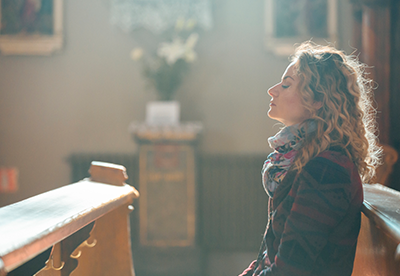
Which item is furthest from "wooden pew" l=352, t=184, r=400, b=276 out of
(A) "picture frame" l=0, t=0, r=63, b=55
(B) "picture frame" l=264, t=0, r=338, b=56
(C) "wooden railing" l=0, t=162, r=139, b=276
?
(A) "picture frame" l=0, t=0, r=63, b=55

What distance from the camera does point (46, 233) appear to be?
89 centimetres

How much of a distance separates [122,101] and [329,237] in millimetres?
3593

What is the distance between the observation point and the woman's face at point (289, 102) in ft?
4.10

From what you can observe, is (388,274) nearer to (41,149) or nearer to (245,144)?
(245,144)

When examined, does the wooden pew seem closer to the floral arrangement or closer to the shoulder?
the shoulder

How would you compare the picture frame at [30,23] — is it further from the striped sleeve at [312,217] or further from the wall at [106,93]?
the striped sleeve at [312,217]

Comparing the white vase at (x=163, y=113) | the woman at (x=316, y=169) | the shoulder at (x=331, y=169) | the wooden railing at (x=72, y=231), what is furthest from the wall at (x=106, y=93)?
the shoulder at (x=331, y=169)

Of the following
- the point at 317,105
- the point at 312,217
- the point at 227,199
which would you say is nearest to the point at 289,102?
the point at 317,105

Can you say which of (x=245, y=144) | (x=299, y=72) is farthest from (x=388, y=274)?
(x=245, y=144)

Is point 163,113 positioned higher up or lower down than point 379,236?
higher up

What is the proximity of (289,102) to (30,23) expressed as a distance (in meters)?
3.93

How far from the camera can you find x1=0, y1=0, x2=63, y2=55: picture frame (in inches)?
165

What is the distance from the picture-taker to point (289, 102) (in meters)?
1.26

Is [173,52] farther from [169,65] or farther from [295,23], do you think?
[295,23]
